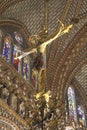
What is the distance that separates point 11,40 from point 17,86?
3.13 m

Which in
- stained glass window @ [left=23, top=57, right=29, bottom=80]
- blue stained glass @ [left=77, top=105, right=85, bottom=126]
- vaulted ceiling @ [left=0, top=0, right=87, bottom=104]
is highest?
vaulted ceiling @ [left=0, top=0, right=87, bottom=104]

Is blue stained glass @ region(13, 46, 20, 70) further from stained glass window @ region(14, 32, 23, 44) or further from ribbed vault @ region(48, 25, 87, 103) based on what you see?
ribbed vault @ region(48, 25, 87, 103)

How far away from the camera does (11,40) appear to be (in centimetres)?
1606

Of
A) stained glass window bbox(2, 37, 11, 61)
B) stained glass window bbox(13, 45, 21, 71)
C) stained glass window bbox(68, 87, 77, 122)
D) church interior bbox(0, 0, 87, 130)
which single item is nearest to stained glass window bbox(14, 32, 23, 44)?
church interior bbox(0, 0, 87, 130)

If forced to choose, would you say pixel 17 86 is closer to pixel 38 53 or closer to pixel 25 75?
pixel 25 75

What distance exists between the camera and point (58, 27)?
1709cm

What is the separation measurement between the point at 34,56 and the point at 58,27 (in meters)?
3.79

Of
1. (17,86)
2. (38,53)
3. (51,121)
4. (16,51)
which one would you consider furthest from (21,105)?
(51,121)

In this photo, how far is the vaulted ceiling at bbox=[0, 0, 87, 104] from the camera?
648 inches

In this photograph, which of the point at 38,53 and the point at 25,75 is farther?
the point at 25,75

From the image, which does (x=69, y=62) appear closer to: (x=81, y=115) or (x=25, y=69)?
(x=25, y=69)

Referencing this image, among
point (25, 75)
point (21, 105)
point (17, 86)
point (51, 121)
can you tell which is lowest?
point (51, 121)

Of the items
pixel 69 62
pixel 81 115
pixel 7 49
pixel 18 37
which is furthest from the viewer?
pixel 81 115

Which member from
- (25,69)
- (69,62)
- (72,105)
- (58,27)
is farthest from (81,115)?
(58,27)
